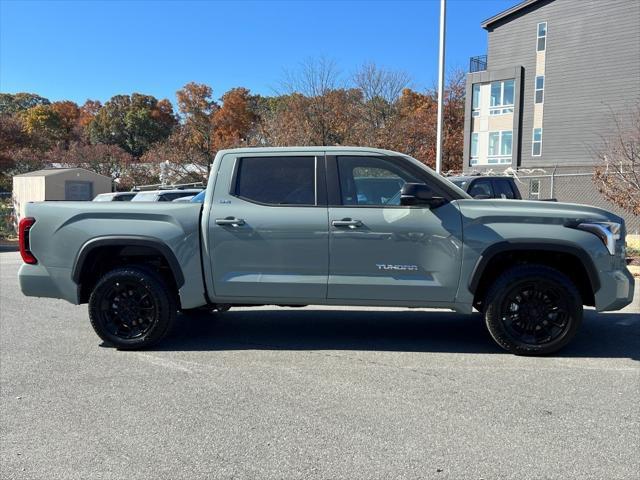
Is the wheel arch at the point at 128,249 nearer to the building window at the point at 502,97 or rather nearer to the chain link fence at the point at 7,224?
the chain link fence at the point at 7,224

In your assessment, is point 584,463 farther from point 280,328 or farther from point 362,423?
point 280,328

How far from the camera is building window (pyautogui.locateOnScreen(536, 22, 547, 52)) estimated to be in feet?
109

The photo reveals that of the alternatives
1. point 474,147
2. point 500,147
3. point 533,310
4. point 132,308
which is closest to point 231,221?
point 132,308

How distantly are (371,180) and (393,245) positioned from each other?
0.69 meters

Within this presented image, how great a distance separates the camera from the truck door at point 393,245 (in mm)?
5246

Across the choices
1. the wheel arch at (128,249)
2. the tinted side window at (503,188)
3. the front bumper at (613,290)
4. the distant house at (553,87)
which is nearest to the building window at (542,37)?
the distant house at (553,87)

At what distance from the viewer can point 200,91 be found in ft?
169

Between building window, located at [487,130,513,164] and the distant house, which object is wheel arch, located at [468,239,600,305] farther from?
building window, located at [487,130,513,164]

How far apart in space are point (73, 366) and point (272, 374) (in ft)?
6.16

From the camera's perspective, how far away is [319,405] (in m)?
4.23

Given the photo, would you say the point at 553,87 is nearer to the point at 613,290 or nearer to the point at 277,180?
the point at 613,290

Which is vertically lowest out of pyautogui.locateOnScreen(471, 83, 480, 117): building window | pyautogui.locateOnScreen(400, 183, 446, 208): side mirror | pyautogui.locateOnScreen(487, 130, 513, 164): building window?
pyautogui.locateOnScreen(400, 183, 446, 208): side mirror

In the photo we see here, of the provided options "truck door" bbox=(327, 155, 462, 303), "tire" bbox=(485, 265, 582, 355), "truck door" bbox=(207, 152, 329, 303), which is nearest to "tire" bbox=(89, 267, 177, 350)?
"truck door" bbox=(207, 152, 329, 303)

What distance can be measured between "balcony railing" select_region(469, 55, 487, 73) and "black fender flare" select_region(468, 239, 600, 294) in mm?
35917
